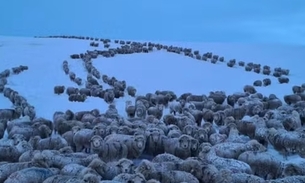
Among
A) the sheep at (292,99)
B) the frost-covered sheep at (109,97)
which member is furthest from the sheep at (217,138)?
the frost-covered sheep at (109,97)

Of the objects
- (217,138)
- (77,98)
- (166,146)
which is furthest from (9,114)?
(217,138)

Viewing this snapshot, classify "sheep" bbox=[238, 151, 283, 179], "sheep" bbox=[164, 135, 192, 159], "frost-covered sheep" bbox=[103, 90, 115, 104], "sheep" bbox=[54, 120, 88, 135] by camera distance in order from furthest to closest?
"frost-covered sheep" bbox=[103, 90, 115, 104] < "sheep" bbox=[54, 120, 88, 135] < "sheep" bbox=[164, 135, 192, 159] < "sheep" bbox=[238, 151, 283, 179]

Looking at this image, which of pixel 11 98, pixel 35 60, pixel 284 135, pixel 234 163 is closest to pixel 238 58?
pixel 35 60

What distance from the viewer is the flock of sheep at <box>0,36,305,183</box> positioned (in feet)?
25.5

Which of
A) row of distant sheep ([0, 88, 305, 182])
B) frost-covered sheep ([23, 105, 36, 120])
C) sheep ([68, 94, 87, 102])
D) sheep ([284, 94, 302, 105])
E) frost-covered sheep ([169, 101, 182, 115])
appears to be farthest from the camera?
sheep ([68, 94, 87, 102])

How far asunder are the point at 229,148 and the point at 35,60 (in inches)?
993

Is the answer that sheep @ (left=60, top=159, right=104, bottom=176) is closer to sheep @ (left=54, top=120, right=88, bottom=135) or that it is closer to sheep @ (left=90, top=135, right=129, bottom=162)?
sheep @ (left=90, top=135, right=129, bottom=162)

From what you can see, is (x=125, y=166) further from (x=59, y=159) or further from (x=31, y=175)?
(x=31, y=175)

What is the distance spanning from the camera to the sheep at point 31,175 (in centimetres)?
727

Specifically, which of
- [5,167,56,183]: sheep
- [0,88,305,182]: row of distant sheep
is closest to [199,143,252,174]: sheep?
[0,88,305,182]: row of distant sheep

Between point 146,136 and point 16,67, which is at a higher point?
point 16,67

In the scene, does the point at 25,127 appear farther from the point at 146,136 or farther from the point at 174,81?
the point at 174,81

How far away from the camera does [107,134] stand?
10.8m

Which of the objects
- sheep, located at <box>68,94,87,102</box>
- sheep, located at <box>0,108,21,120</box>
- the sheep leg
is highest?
sheep, located at <box>68,94,87,102</box>
